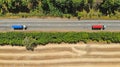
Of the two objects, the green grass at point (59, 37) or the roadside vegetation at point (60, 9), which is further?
the roadside vegetation at point (60, 9)

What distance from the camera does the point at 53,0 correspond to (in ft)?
249

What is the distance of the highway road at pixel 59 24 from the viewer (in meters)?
75.2

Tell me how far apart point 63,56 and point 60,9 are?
466 inches

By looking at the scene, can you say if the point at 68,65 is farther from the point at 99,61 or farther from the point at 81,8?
the point at 81,8

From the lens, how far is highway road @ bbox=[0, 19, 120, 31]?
75.2 meters

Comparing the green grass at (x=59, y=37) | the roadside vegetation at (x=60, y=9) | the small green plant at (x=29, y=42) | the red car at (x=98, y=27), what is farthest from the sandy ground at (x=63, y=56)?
the roadside vegetation at (x=60, y=9)

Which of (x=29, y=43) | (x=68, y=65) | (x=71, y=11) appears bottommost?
(x=68, y=65)

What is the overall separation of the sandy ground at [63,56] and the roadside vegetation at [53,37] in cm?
118

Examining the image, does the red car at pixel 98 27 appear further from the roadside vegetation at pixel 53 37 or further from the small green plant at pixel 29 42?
the small green plant at pixel 29 42

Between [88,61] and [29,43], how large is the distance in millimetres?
14205

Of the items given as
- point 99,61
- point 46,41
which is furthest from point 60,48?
point 99,61

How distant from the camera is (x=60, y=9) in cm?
7669

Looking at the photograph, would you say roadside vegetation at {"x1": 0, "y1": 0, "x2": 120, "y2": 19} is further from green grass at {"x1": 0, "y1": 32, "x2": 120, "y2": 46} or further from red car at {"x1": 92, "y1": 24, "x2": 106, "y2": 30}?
green grass at {"x1": 0, "y1": 32, "x2": 120, "y2": 46}

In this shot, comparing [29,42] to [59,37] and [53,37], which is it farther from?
[59,37]
